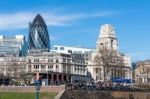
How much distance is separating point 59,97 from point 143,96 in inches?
977

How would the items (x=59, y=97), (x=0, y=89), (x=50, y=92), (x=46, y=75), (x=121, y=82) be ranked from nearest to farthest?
(x=59, y=97), (x=50, y=92), (x=0, y=89), (x=121, y=82), (x=46, y=75)

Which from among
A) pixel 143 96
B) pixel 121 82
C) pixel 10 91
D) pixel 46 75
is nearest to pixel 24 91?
pixel 10 91

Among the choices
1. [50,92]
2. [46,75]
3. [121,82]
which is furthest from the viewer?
[46,75]

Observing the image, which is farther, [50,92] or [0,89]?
[0,89]

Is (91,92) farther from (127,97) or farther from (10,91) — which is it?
(10,91)

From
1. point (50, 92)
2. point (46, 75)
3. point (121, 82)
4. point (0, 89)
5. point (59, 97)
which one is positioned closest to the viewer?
point (59, 97)

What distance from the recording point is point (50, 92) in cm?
10188

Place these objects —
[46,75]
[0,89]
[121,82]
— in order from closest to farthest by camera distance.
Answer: [0,89]
[121,82]
[46,75]

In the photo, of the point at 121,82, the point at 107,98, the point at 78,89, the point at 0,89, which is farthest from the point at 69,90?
the point at 121,82

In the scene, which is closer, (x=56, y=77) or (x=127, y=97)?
(x=127, y=97)

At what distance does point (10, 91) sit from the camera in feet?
352

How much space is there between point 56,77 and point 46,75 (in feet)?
33.1

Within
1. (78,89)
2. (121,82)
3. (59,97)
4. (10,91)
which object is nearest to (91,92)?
(78,89)

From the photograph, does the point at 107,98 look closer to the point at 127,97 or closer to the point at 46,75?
the point at 127,97
